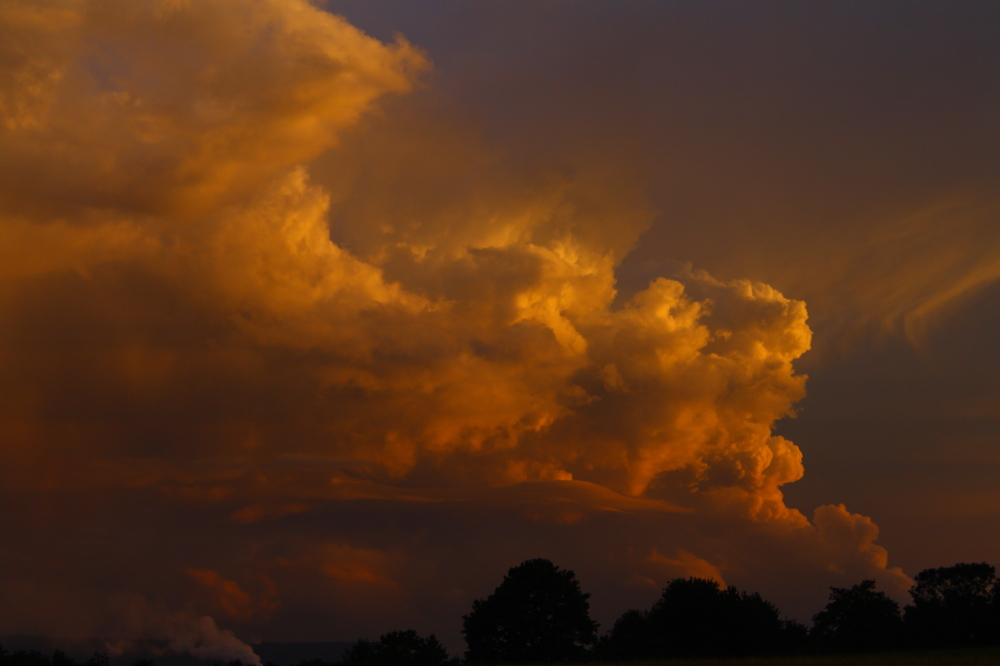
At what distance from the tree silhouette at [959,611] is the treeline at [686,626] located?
0.51 ft

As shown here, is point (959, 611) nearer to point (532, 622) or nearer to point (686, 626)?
point (686, 626)

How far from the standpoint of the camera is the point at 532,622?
120750mm

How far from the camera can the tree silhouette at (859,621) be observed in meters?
124

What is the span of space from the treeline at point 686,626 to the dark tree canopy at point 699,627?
0.14 metres

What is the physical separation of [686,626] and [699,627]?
2.06 meters

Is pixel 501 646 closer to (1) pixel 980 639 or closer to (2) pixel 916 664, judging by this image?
(2) pixel 916 664

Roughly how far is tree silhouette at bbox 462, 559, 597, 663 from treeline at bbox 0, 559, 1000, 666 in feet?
0.47

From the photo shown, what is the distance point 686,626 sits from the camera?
11775 cm

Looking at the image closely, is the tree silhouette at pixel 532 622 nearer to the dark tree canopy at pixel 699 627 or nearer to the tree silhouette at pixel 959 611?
the dark tree canopy at pixel 699 627

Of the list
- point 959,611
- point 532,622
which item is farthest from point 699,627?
point 959,611

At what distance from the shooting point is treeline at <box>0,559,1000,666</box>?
116 m

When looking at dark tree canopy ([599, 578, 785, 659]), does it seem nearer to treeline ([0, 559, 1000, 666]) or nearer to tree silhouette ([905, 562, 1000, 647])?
treeline ([0, 559, 1000, 666])

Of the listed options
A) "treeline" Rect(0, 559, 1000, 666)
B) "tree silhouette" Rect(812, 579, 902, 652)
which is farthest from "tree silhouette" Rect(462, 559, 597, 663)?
"tree silhouette" Rect(812, 579, 902, 652)

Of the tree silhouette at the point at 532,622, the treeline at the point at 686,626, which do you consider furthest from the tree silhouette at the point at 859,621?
the tree silhouette at the point at 532,622
